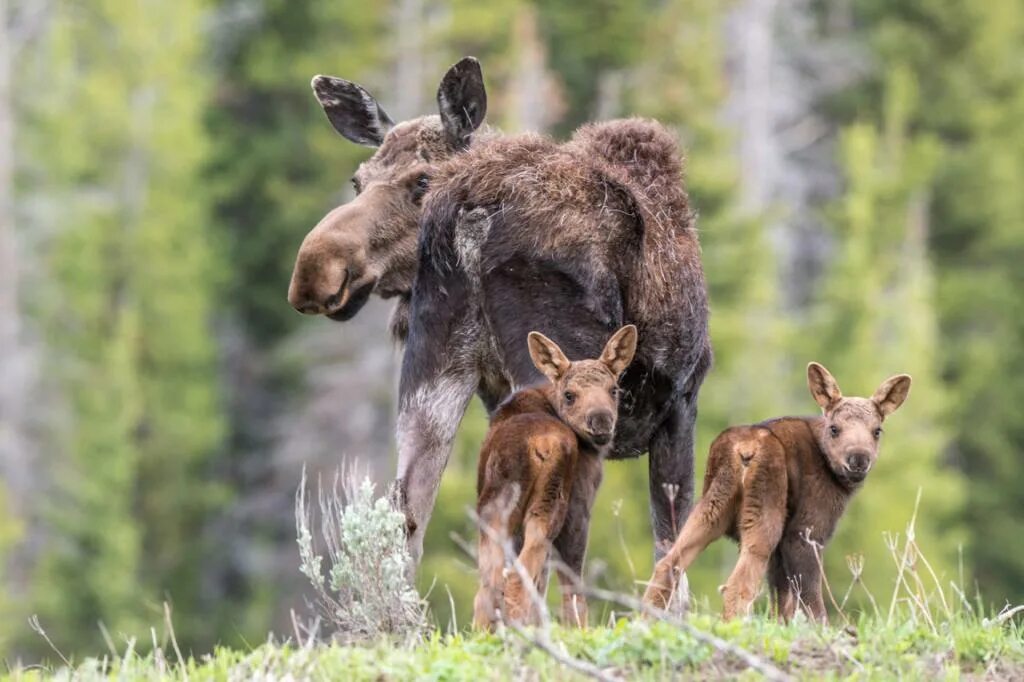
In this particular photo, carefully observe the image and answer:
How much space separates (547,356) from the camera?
839 centimetres

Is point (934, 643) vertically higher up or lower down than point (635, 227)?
lower down

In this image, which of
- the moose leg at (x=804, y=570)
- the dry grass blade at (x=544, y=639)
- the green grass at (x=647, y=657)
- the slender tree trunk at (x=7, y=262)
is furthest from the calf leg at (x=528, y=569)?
the slender tree trunk at (x=7, y=262)

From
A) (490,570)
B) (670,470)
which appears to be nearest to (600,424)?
(490,570)

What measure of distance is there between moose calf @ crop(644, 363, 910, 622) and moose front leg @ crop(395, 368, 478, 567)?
1150 millimetres

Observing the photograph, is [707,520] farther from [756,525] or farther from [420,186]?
[420,186]

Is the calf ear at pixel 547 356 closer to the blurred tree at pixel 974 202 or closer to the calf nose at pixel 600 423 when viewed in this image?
the calf nose at pixel 600 423

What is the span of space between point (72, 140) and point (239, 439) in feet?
27.3

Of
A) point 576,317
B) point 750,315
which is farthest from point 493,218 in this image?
point 750,315

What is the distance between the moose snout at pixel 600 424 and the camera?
8.12 m

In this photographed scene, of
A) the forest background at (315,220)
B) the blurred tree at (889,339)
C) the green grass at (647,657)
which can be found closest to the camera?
the green grass at (647,657)

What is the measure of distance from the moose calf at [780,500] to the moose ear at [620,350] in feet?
1.71

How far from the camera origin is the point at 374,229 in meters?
10.1

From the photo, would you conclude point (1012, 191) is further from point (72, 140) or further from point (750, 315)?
point (72, 140)

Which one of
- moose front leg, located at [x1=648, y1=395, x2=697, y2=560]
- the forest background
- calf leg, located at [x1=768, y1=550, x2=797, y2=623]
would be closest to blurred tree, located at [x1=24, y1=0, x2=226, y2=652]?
the forest background
